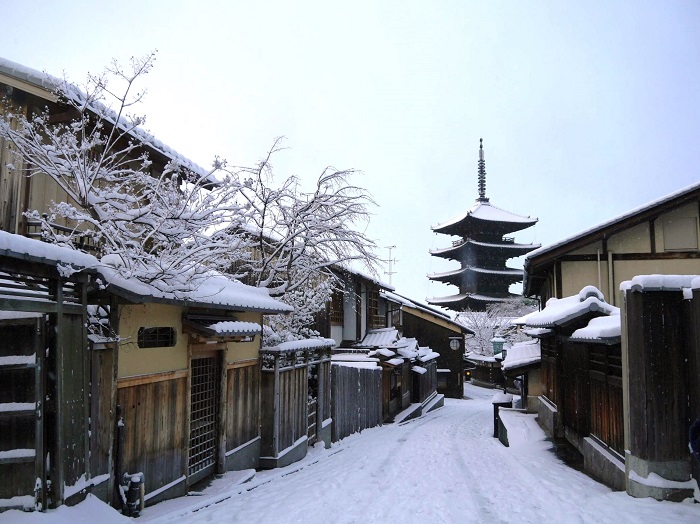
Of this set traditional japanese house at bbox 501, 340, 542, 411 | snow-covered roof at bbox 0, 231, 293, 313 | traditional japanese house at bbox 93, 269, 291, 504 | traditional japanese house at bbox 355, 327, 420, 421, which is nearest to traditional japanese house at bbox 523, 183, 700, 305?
traditional japanese house at bbox 501, 340, 542, 411

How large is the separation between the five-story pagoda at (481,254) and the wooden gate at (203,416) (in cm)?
4374

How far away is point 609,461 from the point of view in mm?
7996

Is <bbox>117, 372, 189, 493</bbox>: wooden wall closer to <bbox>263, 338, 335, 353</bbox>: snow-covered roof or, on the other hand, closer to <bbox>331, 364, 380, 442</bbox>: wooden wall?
<bbox>263, 338, 335, 353</bbox>: snow-covered roof

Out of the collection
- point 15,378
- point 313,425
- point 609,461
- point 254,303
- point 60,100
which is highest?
point 60,100

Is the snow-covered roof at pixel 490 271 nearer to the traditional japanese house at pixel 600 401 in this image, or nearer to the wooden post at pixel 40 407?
the traditional japanese house at pixel 600 401

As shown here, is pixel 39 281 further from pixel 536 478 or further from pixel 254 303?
pixel 536 478

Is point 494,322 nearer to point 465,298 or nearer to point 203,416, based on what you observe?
point 465,298

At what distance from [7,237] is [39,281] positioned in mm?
769

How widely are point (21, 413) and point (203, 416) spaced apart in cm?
443

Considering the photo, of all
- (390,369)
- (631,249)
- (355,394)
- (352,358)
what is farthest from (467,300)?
(631,249)

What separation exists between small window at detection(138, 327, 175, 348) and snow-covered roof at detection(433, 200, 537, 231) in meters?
45.0

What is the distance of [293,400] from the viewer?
12367mm

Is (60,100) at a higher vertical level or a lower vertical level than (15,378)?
higher

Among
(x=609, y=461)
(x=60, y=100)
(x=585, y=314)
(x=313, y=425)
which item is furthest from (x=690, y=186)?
(x=60, y=100)
